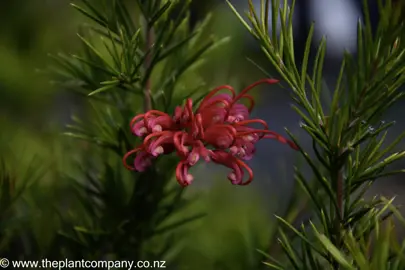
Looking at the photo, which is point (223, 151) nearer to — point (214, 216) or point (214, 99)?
point (214, 99)

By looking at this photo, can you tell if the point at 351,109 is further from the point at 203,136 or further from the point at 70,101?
the point at 70,101

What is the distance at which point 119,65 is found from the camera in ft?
0.73

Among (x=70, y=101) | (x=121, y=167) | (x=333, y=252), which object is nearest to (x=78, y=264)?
(x=121, y=167)

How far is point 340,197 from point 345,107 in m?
0.04

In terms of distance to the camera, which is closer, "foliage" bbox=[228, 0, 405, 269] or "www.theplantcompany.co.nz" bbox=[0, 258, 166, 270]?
"foliage" bbox=[228, 0, 405, 269]

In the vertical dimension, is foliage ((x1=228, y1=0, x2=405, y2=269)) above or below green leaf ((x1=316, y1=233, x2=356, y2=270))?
above

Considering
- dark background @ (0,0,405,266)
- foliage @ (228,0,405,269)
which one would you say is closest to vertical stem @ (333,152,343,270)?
foliage @ (228,0,405,269)

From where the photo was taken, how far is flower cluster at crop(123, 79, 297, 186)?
0.23m

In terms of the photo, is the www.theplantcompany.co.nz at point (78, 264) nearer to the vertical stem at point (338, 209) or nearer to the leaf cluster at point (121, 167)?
the leaf cluster at point (121, 167)

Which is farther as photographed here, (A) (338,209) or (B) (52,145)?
(B) (52,145)

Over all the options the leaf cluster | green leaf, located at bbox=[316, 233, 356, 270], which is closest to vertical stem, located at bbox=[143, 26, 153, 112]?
the leaf cluster

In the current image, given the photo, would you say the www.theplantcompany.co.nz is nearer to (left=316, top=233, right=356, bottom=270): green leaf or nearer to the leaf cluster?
the leaf cluster

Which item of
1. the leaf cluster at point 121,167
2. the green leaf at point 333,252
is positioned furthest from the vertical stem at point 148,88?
the green leaf at point 333,252

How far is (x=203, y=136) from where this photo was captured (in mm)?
232
